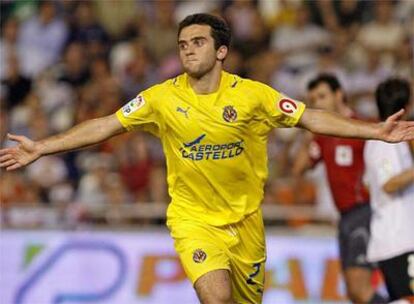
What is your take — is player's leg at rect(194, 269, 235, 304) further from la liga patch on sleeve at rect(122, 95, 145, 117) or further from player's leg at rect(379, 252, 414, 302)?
player's leg at rect(379, 252, 414, 302)

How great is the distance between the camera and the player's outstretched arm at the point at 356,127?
8.72m

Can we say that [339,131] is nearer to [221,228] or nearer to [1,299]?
[221,228]

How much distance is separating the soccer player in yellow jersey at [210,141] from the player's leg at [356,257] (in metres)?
3.23

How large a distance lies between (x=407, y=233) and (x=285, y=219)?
431cm

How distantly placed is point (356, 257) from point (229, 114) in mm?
3965

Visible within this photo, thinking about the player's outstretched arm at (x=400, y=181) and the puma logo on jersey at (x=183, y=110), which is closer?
the puma logo on jersey at (x=183, y=110)

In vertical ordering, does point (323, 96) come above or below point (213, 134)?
above

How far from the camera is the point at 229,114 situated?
29.6ft

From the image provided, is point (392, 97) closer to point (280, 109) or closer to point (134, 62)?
point (280, 109)

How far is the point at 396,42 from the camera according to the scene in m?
17.0

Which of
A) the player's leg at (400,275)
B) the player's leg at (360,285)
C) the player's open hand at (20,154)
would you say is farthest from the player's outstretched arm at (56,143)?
the player's leg at (360,285)

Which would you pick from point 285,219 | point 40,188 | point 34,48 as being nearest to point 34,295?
point 40,188

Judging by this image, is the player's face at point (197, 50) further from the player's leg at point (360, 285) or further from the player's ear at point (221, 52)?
the player's leg at point (360, 285)

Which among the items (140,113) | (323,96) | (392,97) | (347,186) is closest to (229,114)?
(140,113)
